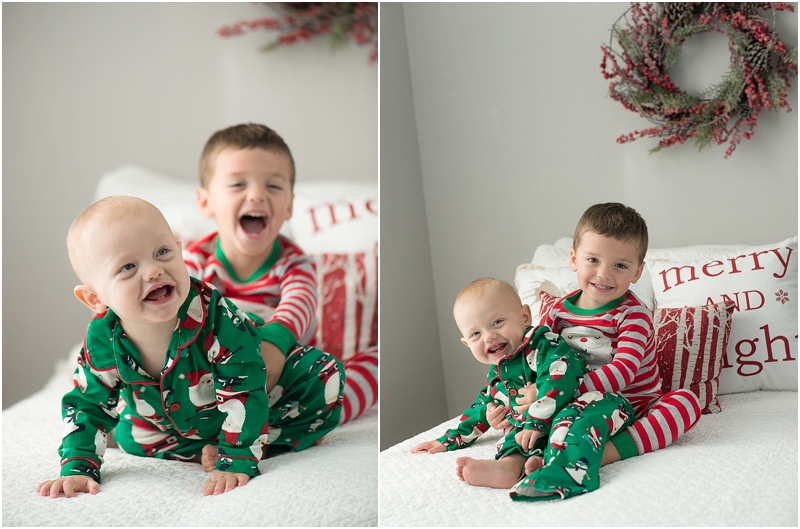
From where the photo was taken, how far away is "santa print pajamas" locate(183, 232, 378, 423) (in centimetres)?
136

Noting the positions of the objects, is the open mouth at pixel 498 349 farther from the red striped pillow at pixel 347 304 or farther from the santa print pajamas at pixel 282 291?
the red striped pillow at pixel 347 304

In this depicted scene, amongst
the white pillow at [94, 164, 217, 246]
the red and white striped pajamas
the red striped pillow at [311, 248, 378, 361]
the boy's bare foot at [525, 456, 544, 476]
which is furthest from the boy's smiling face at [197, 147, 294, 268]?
the boy's bare foot at [525, 456, 544, 476]

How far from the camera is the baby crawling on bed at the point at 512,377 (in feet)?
3.44

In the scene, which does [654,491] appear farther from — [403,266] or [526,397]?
[403,266]

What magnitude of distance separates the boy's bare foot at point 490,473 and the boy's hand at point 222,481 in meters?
0.34

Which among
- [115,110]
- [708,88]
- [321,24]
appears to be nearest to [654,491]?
[708,88]

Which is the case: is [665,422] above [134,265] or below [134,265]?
below

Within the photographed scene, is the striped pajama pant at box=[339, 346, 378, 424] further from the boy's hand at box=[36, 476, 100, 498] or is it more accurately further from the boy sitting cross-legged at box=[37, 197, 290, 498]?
the boy's hand at box=[36, 476, 100, 498]

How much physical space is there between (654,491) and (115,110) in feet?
6.17

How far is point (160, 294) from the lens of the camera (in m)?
0.95

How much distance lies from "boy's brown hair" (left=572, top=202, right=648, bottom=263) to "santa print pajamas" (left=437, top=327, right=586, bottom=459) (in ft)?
0.64

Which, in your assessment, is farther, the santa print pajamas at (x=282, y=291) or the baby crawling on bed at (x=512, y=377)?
the santa print pajamas at (x=282, y=291)

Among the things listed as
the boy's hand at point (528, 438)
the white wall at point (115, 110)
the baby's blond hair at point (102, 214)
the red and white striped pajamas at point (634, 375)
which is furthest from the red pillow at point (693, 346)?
the white wall at point (115, 110)

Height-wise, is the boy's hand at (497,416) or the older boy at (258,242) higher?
the older boy at (258,242)
